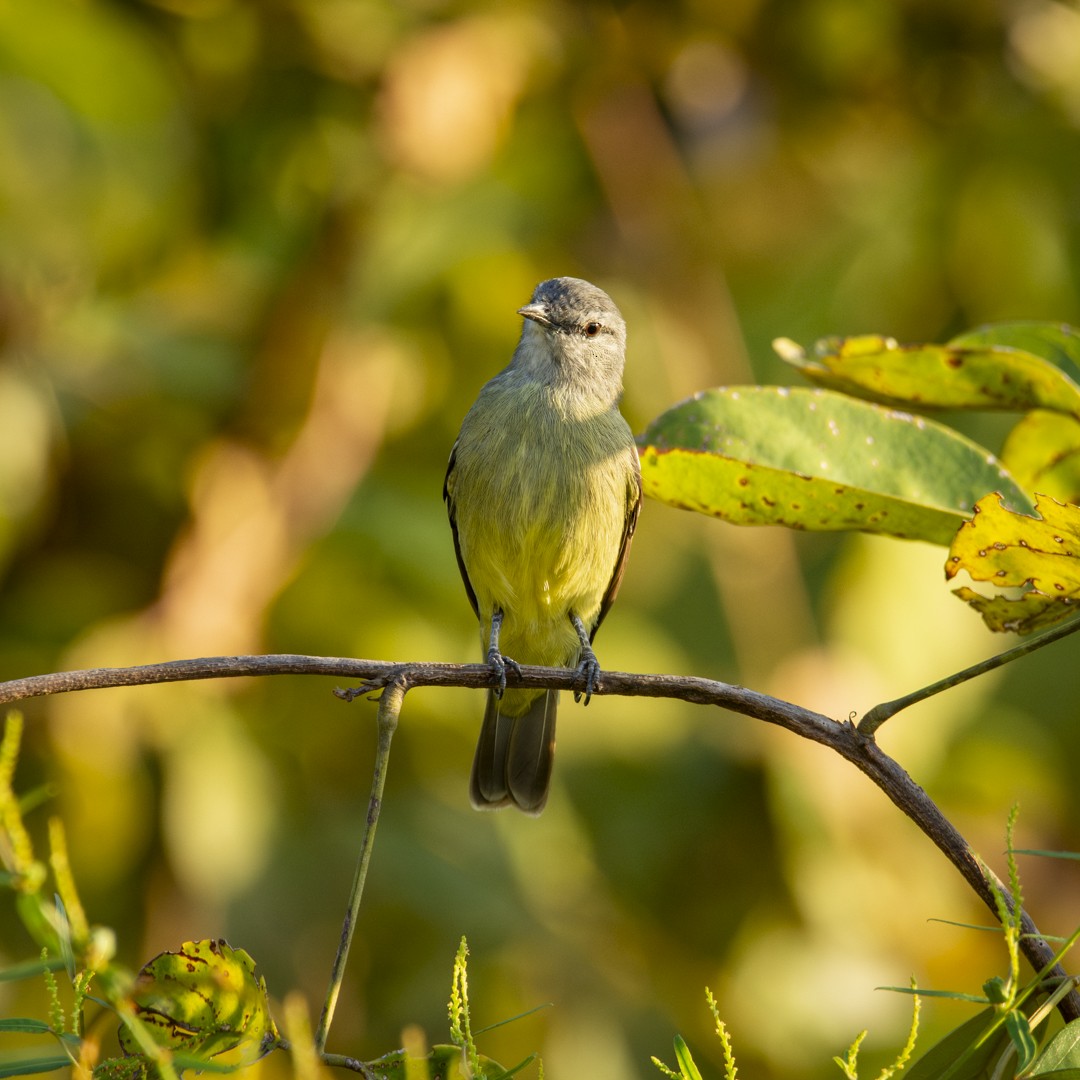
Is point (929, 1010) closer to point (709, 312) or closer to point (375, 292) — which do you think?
point (709, 312)

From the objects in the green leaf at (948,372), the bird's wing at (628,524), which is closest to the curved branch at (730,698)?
the green leaf at (948,372)

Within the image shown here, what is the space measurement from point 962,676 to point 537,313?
9.90 ft

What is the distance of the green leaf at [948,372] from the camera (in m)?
1.99

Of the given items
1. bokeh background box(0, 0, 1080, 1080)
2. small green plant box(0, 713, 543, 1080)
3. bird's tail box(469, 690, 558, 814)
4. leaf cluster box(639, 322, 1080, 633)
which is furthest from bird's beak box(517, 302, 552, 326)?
small green plant box(0, 713, 543, 1080)

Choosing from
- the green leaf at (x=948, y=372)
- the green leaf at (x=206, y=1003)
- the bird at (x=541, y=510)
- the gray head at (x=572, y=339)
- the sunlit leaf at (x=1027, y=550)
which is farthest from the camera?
the gray head at (x=572, y=339)

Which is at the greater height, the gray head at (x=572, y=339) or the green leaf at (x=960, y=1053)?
the gray head at (x=572, y=339)

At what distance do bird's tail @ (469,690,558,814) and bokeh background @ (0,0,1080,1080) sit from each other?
61cm

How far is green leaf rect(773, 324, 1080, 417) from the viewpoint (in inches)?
78.4

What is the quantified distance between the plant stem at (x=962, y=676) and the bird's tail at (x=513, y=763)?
2.78 m

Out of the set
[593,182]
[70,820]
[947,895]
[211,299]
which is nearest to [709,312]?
[593,182]

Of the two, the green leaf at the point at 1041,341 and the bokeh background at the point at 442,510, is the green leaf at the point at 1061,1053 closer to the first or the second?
the green leaf at the point at 1041,341

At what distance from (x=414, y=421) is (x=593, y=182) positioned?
1.62 metres

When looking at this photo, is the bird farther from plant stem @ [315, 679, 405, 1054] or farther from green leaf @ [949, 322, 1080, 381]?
plant stem @ [315, 679, 405, 1054]

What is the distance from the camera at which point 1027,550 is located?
176 cm
